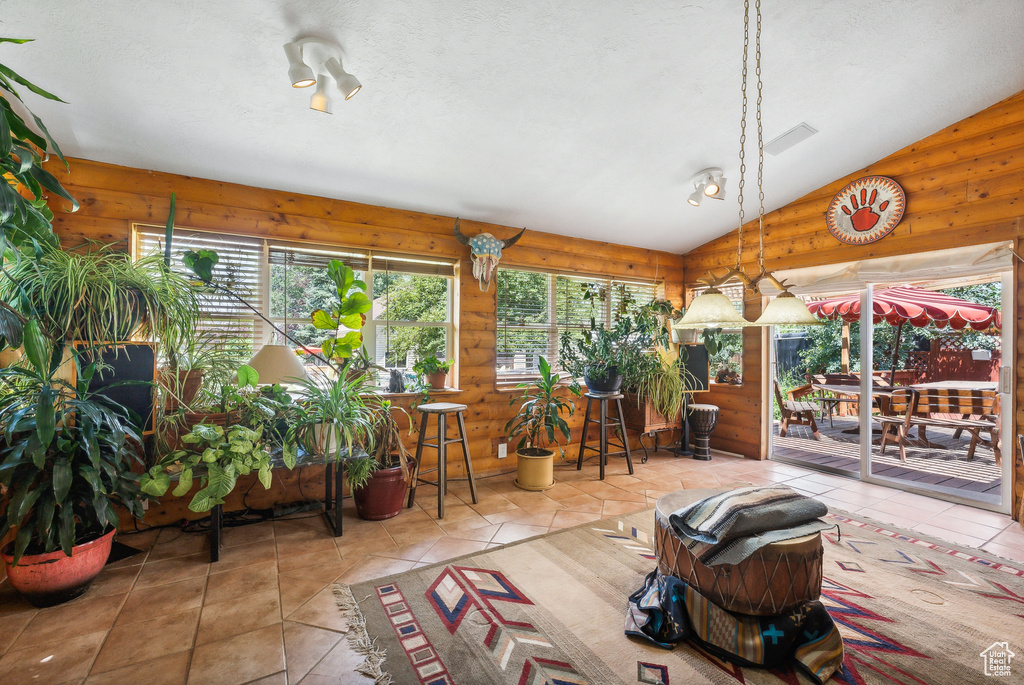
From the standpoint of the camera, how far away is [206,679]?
5.44 feet

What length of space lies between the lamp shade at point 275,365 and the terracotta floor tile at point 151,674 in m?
1.32

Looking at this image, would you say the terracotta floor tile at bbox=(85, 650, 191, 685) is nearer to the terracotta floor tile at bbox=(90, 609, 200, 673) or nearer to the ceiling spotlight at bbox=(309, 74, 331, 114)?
the terracotta floor tile at bbox=(90, 609, 200, 673)

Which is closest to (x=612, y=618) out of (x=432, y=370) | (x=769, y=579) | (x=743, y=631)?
(x=743, y=631)

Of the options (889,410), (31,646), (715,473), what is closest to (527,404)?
(715,473)

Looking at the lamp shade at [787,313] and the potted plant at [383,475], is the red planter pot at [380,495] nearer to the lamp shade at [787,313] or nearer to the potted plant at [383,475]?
the potted plant at [383,475]

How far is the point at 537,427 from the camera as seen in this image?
4.08 m

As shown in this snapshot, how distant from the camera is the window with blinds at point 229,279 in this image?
10.0 ft

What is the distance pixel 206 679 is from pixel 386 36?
2726 millimetres

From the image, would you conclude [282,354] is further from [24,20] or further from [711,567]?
[711,567]

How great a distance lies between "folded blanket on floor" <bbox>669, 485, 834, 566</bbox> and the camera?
1.79m

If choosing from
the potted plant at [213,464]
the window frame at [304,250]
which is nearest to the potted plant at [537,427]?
the window frame at [304,250]

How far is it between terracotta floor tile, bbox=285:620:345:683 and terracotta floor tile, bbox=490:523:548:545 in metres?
1.12

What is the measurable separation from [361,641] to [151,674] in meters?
0.72

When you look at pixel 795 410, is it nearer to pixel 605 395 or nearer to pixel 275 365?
pixel 605 395
